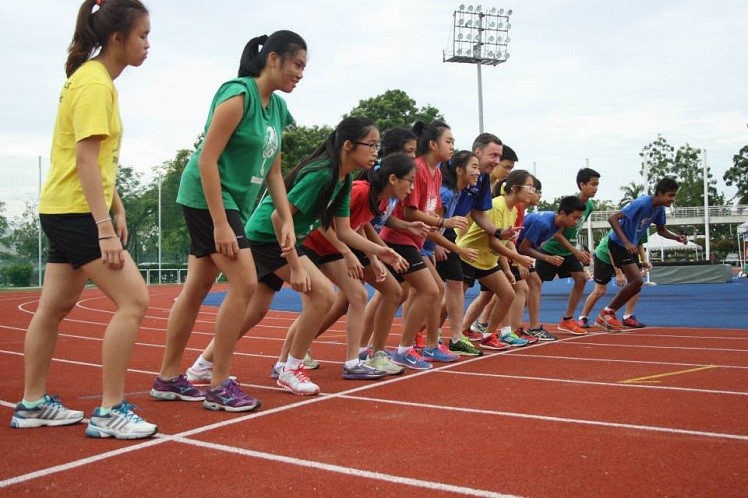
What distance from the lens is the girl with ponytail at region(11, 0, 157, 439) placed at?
314cm

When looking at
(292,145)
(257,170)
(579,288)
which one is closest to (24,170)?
(292,145)

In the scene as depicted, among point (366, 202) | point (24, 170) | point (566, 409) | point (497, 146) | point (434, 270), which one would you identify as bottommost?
point (566, 409)

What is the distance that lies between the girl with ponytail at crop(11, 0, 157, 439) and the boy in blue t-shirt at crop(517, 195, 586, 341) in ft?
17.8

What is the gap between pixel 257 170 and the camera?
3896 mm

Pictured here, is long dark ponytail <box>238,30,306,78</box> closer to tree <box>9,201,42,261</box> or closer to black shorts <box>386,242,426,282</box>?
black shorts <box>386,242,426,282</box>

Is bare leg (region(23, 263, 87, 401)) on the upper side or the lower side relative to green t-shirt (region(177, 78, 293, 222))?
lower

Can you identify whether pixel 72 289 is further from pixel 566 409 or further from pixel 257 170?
pixel 566 409

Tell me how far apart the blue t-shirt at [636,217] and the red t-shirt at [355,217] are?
4816mm

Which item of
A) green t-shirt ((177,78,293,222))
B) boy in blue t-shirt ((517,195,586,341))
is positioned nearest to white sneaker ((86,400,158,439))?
green t-shirt ((177,78,293,222))

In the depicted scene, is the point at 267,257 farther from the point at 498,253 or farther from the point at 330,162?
the point at 498,253

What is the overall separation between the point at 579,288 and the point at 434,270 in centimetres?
295

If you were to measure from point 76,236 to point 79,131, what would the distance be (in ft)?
1.46

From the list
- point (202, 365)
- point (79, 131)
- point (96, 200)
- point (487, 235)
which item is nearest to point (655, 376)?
point (487, 235)

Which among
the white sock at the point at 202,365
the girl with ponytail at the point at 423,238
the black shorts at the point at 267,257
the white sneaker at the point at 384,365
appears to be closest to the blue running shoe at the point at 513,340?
the girl with ponytail at the point at 423,238
